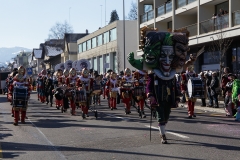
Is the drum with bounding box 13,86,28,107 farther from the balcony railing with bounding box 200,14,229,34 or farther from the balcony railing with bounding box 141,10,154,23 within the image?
the balcony railing with bounding box 141,10,154,23

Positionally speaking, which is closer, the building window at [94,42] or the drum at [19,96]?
the drum at [19,96]

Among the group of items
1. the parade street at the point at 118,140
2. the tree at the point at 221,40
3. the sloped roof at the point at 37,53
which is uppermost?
the sloped roof at the point at 37,53

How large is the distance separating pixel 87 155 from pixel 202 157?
236 cm

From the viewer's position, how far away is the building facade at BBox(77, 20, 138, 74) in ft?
175

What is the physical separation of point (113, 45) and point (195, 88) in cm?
4018

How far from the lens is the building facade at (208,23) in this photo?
28.3m

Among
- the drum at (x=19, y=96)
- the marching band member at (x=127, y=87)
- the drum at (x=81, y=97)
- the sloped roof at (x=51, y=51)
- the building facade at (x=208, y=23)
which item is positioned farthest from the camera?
the sloped roof at (x=51, y=51)

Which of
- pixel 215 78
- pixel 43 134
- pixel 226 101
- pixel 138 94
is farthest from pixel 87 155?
pixel 215 78

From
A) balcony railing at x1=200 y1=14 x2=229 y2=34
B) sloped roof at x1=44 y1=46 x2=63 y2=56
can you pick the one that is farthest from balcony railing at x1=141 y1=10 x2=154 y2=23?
sloped roof at x1=44 y1=46 x2=63 y2=56

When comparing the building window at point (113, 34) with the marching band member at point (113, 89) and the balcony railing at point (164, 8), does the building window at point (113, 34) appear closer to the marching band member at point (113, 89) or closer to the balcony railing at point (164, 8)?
the balcony railing at point (164, 8)

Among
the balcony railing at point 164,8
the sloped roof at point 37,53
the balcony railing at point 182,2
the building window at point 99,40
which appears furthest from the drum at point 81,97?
the sloped roof at point 37,53

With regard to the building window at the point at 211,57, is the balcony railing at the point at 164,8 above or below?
above

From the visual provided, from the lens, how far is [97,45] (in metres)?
64.7

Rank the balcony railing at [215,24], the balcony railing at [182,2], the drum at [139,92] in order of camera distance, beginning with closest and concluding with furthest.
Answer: the drum at [139,92]
the balcony railing at [215,24]
the balcony railing at [182,2]
